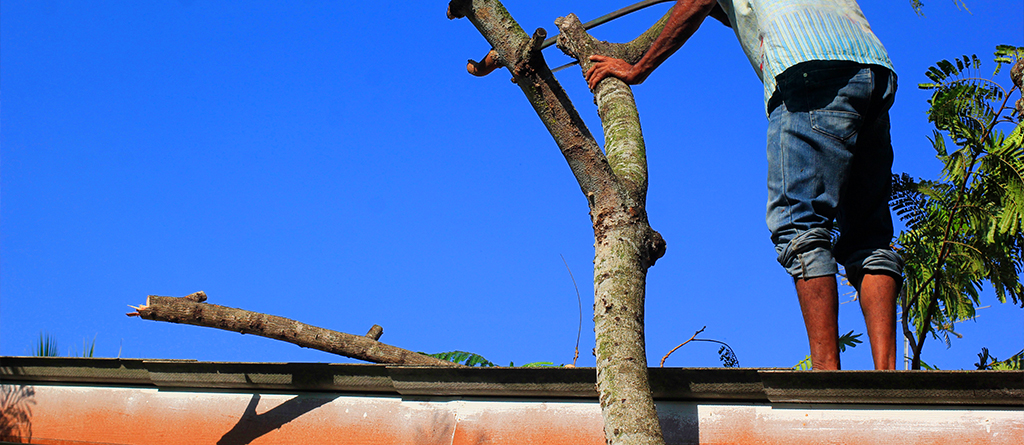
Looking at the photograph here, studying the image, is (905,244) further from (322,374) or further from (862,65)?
(322,374)

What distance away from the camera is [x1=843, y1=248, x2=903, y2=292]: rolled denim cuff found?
8.86 ft

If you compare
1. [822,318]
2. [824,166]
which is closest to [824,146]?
[824,166]

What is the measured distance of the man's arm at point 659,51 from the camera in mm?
2820

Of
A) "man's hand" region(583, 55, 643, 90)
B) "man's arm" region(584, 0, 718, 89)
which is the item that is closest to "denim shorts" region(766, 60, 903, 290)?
"man's arm" region(584, 0, 718, 89)

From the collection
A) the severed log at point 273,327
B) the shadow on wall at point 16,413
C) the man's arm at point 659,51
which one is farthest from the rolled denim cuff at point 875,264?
the shadow on wall at point 16,413

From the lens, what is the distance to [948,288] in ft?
20.3

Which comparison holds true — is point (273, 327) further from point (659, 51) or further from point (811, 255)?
point (811, 255)

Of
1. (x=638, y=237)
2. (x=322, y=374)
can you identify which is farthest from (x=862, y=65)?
(x=322, y=374)

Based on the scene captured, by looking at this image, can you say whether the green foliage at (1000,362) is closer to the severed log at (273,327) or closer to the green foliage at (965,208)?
the green foliage at (965,208)

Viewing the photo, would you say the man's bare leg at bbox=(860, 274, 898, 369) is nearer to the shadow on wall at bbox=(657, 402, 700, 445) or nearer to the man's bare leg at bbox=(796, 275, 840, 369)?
the man's bare leg at bbox=(796, 275, 840, 369)

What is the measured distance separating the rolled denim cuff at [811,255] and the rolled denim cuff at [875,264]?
→ 0.22 m

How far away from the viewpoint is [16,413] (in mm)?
3209

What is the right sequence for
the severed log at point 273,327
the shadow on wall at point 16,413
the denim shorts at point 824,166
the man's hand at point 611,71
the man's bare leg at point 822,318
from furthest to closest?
the severed log at point 273,327 < the shadow on wall at point 16,413 < the man's hand at point 611,71 < the denim shorts at point 824,166 < the man's bare leg at point 822,318

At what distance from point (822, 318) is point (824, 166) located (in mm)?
563
